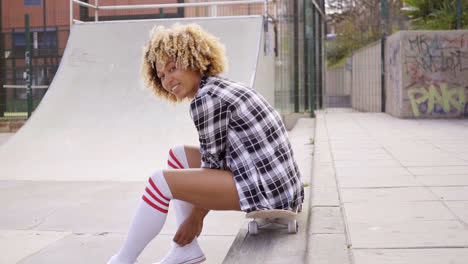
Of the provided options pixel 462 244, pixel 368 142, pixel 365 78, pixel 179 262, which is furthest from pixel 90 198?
pixel 365 78

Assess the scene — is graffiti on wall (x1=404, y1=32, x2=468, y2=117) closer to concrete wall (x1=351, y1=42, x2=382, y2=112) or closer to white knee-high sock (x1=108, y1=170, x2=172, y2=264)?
concrete wall (x1=351, y1=42, x2=382, y2=112)

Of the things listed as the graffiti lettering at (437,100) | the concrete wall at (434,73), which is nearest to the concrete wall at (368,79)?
the concrete wall at (434,73)

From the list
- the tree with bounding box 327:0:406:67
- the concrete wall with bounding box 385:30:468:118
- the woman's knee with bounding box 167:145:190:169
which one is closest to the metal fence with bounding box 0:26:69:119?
the concrete wall with bounding box 385:30:468:118

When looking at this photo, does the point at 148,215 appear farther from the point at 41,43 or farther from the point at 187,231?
the point at 41,43

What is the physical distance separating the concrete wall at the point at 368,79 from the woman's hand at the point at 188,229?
37.8ft

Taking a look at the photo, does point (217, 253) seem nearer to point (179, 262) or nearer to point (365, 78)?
point (179, 262)

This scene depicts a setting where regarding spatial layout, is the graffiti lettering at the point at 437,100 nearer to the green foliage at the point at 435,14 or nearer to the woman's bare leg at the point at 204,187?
the green foliage at the point at 435,14

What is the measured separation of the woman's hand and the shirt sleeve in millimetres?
305

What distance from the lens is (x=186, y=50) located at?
2.70 m

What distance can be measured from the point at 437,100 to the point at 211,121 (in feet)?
31.2

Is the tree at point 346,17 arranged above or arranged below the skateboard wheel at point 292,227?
above

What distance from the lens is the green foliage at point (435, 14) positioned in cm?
1311

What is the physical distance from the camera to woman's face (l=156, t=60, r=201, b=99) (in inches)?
108

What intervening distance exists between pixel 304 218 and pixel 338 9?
31.4m
